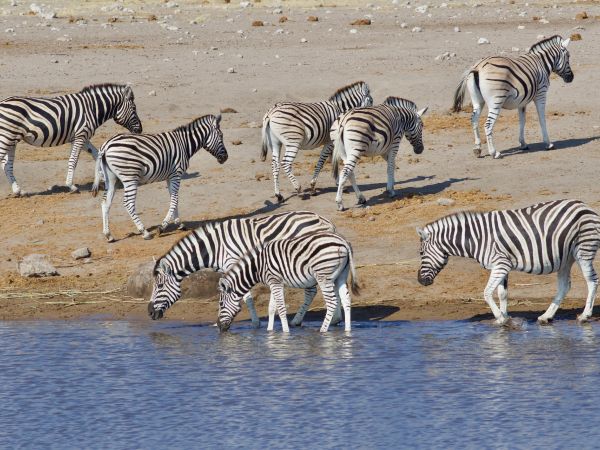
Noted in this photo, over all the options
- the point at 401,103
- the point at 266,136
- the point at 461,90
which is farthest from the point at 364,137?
the point at 461,90

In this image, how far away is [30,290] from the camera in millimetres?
16672

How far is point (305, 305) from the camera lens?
14516 mm

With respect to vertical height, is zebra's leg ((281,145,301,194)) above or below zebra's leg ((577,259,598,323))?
above

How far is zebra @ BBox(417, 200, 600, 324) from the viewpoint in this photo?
45.5 ft

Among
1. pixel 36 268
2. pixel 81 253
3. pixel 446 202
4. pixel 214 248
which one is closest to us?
pixel 214 248

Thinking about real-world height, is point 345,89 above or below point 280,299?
above

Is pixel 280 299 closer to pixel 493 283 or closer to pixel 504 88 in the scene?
pixel 493 283

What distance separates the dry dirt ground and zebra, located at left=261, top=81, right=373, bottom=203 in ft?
1.55

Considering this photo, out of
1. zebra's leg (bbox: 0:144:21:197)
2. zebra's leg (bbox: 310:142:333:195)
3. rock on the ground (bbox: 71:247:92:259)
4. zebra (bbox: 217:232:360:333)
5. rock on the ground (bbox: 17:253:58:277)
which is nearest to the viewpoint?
zebra (bbox: 217:232:360:333)

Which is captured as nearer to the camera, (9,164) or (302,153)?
(9,164)

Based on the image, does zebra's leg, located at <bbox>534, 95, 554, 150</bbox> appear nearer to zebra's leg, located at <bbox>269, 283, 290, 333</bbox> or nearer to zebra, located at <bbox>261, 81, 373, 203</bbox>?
zebra, located at <bbox>261, 81, 373, 203</bbox>

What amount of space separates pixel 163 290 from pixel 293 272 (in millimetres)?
1767

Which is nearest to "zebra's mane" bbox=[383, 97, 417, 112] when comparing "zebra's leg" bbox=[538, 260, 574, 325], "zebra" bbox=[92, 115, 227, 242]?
"zebra" bbox=[92, 115, 227, 242]

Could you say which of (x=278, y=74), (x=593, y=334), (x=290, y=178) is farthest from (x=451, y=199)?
(x=278, y=74)
